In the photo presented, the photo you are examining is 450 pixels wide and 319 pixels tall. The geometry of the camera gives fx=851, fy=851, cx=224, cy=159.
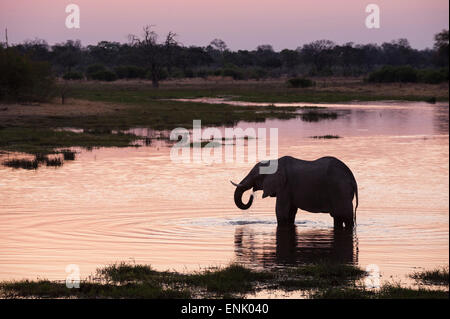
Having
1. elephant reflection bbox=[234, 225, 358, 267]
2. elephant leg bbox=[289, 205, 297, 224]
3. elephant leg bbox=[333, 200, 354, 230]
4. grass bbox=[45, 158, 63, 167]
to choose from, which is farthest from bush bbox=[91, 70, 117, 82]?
elephant leg bbox=[333, 200, 354, 230]

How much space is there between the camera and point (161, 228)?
49.2ft

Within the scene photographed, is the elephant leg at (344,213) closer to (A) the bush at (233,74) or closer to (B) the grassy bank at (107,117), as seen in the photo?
(B) the grassy bank at (107,117)

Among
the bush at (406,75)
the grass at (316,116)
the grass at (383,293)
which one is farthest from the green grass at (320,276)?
the bush at (406,75)

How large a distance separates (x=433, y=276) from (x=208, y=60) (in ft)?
456

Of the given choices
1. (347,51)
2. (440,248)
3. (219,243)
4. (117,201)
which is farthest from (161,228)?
(347,51)

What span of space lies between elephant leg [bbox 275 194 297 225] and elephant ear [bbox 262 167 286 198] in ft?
0.53

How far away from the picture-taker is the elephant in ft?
47.0

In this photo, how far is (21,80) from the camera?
46.8m

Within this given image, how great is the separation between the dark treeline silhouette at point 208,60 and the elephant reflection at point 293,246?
267ft

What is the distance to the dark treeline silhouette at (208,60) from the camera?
362 feet

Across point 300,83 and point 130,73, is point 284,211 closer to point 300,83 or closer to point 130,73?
point 300,83

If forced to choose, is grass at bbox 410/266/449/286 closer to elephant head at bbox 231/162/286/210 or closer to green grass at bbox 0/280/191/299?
green grass at bbox 0/280/191/299
